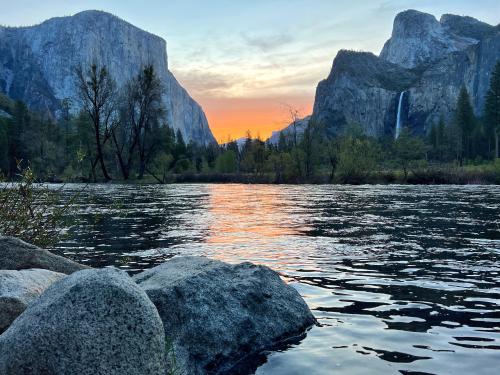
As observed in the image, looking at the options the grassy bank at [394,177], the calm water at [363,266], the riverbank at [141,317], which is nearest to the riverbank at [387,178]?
the grassy bank at [394,177]

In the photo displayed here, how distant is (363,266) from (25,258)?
26.0ft

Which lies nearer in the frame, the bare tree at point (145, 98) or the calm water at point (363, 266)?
the calm water at point (363, 266)

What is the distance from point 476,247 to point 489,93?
112m

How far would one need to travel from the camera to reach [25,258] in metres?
8.45

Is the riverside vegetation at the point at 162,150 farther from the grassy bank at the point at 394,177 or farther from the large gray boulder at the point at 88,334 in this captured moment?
the large gray boulder at the point at 88,334

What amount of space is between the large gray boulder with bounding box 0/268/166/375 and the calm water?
7.38 ft

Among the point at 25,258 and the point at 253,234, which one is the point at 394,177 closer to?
the point at 253,234

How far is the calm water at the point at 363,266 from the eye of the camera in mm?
6633

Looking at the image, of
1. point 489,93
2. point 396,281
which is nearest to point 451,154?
point 489,93

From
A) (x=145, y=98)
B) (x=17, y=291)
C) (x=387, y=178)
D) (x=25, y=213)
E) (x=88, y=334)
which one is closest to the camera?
(x=88, y=334)

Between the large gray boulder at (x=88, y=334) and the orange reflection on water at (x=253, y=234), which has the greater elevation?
the large gray boulder at (x=88, y=334)

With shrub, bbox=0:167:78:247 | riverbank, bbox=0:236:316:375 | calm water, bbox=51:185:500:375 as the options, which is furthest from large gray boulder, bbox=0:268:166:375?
shrub, bbox=0:167:78:247

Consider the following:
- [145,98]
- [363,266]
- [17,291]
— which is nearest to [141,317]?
[17,291]

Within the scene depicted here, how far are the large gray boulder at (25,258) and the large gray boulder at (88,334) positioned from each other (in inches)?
156
